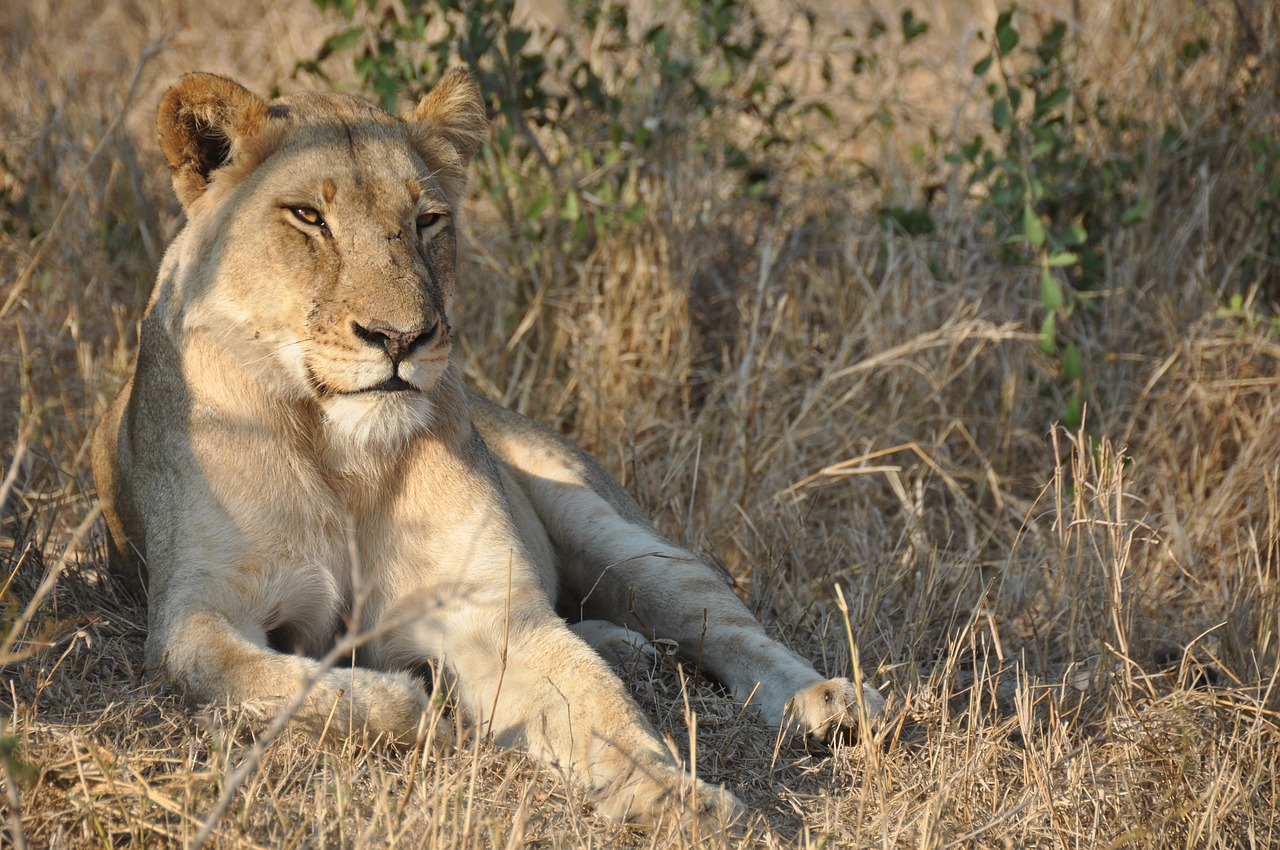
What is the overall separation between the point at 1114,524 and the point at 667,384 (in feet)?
7.16

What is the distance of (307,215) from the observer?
2.69 metres

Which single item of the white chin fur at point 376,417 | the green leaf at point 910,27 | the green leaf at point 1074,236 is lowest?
the green leaf at point 1074,236

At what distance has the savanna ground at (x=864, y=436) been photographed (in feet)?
8.18

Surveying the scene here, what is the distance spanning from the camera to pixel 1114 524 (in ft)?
9.86

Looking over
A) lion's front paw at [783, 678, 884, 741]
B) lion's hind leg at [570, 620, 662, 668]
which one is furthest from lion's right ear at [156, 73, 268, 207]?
lion's front paw at [783, 678, 884, 741]

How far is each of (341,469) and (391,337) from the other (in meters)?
0.44

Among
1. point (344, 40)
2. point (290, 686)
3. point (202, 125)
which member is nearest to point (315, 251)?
point (202, 125)

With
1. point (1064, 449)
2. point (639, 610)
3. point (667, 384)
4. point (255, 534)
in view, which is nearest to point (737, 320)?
point (667, 384)

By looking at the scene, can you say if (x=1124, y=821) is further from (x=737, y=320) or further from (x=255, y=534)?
(x=737, y=320)

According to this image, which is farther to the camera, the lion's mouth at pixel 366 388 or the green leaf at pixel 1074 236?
the green leaf at pixel 1074 236

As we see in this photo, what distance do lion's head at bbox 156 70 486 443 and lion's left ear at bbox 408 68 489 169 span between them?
156 millimetres

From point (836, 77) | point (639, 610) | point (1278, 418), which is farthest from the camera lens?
point (836, 77)

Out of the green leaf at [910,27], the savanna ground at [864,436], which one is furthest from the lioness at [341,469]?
the green leaf at [910,27]

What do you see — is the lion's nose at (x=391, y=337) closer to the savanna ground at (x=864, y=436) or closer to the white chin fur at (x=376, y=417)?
the white chin fur at (x=376, y=417)
